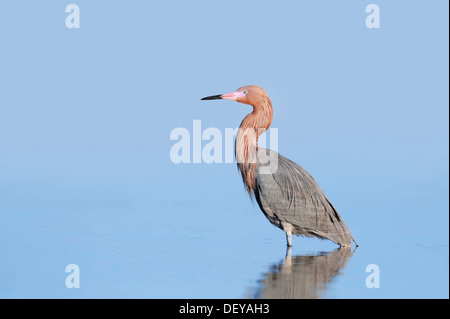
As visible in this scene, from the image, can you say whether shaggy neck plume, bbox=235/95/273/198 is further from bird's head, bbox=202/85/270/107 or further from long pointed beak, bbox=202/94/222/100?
long pointed beak, bbox=202/94/222/100

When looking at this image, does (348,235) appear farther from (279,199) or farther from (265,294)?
(265,294)

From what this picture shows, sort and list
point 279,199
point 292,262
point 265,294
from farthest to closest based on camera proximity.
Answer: point 279,199
point 292,262
point 265,294

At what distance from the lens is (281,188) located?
30.5 ft

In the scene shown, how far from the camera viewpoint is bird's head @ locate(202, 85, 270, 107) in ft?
31.8

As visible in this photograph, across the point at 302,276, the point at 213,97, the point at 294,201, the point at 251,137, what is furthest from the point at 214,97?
the point at 302,276

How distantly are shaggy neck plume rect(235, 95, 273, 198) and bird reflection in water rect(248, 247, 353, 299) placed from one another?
1.29 m

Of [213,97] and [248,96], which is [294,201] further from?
[213,97]

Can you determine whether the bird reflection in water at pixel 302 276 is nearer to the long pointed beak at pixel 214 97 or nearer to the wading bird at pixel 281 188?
the wading bird at pixel 281 188

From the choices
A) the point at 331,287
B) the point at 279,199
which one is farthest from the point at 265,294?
the point at 279,199

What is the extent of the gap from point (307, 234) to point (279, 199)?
2.52 ft

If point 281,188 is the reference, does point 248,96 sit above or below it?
above

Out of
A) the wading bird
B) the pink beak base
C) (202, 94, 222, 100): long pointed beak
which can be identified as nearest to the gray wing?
the wading bird

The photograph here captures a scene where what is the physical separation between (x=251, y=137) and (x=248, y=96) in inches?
24.9

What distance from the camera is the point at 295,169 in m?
9.49
